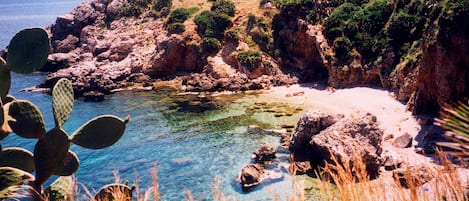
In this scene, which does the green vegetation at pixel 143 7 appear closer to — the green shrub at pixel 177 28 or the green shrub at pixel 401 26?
the green shrub at pixel 177 28

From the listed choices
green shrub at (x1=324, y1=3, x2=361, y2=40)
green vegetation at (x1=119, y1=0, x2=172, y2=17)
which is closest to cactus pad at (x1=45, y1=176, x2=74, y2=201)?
green shrub at (x1=324, y1=3, x2=361, y2=40)

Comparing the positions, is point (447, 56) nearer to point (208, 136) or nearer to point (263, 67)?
point (208, 136)

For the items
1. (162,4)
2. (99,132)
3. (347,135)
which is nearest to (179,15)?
(162,4)

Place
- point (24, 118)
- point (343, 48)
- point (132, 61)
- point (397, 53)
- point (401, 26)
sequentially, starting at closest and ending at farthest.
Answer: point (24, 118)
point (397, 53)
point (401, 26)
point (343, 48)
point (132, 61)

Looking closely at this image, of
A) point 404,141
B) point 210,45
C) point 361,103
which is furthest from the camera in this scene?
point 210,45

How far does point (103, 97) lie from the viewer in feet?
149

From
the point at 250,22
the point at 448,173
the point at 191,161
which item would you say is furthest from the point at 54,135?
the point at 250,22

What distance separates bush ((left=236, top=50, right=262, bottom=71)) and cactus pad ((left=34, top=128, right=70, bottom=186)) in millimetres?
39917

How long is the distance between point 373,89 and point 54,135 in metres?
34.6

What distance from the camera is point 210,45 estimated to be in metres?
49.7

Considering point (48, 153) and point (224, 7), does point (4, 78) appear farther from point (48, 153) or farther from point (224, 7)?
point (224, 7)

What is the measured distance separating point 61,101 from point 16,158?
53.0 inches

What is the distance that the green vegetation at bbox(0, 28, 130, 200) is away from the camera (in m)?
6.17

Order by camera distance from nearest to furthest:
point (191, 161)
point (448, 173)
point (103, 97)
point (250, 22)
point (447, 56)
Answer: point (448, 173)
point (447, 56)
point (191, 161)
point (103, 97)
point (250, 22)
